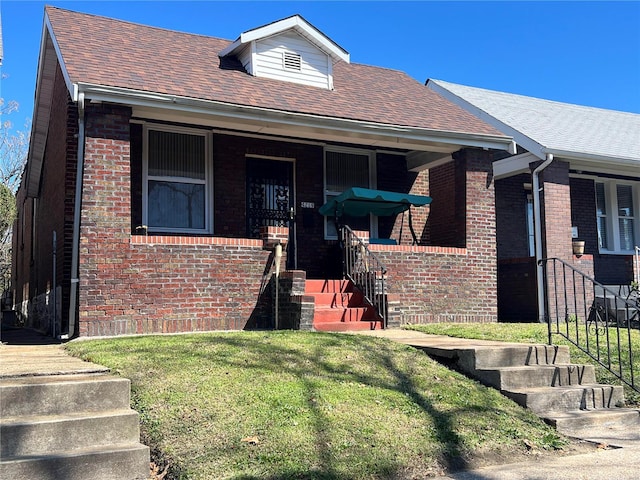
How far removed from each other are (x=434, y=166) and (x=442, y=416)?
8071 millimetres

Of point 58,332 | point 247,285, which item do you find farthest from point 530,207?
point 58,332

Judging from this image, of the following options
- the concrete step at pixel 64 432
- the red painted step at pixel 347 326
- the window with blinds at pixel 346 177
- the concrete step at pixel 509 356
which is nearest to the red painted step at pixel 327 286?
the red painted step at pixel 347 326

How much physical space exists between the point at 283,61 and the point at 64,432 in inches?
352

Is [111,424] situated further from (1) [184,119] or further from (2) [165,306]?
(1) [184,119]

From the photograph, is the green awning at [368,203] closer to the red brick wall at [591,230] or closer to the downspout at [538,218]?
the downspout at [538,218]

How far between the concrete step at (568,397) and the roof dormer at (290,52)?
7630mm

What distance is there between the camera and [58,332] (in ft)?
31.4

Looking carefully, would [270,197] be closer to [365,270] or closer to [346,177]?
[346,177]

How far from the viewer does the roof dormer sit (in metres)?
11.5

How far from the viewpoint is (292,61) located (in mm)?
11836

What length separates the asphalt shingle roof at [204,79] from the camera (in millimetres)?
9273

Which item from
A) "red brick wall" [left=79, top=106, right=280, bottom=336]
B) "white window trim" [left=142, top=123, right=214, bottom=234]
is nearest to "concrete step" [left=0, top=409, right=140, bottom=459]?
"red brick wall" [left=79, top=106, right=280, bottom=336]

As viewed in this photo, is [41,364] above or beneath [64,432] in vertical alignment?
above

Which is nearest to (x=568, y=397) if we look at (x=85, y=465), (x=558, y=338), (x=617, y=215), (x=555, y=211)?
(x=558, y=338)
